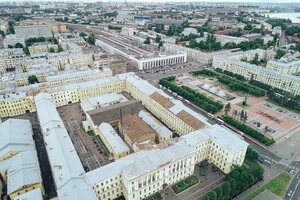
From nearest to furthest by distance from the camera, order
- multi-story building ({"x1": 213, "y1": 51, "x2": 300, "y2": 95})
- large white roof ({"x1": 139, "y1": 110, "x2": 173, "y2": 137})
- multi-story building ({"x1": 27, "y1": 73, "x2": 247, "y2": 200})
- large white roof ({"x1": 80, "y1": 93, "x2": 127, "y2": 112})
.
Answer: multi-story building ({"x1": 27, "y1": 73, "x2": 247, "y2": 200}) < large white roof ({"x1": 139, "y1": 110, "x2": 173, "y2": 137}) < large white roof ({"x1": 80, "y1": 93, "x2": 127, "y2": 112}) < multi-story building ({"x1": 213, "y1": 51, "x2": 300, "y2": 95})

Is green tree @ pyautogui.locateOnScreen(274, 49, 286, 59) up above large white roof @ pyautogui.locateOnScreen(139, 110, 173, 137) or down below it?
above

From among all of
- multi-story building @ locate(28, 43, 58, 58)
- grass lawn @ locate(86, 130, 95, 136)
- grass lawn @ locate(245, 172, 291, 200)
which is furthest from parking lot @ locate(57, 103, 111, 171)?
multi-story building @ locate(28, 43, 58, 58)

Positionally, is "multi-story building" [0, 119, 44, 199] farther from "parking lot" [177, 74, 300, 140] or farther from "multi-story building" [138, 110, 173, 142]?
"parking lot" [177, 74, 300, 140]

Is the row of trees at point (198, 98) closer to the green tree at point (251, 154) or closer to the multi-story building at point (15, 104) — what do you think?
the green tree at point (251, 154)

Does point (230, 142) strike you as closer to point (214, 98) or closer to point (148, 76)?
point (214, 98)

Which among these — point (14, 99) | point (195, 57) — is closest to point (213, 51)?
point (195, 57)

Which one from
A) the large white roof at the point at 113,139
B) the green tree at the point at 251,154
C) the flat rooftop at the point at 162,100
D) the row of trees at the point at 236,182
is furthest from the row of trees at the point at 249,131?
the large white roof at the point at 113,139
